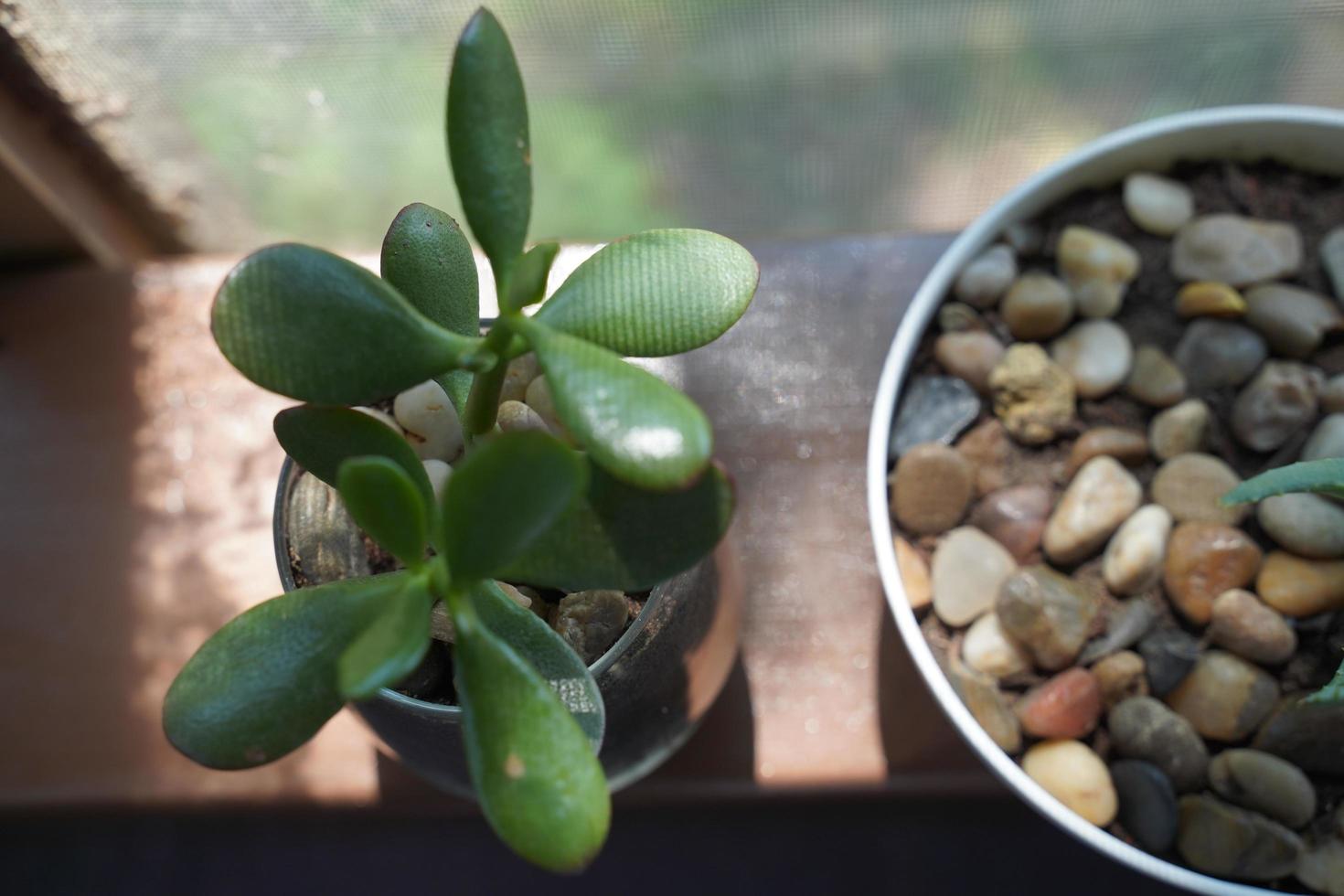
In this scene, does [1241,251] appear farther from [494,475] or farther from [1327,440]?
[494,475]

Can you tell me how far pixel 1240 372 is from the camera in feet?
1.87

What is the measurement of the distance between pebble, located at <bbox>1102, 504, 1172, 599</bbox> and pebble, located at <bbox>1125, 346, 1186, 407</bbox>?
6cm

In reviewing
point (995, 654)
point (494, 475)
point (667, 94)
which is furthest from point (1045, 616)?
point (667, 94)

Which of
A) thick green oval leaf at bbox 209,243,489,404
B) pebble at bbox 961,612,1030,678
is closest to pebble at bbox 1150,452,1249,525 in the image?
pebble at bbox 961,612,1030,678

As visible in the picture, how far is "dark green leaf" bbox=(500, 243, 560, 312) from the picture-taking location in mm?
331

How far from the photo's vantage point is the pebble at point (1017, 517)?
56 centimetres

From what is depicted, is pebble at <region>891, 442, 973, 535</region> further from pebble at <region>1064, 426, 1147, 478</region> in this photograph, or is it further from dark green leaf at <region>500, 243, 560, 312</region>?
dark green leaf at <region>500, 243, 560, 312</region>

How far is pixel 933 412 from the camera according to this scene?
22.6 inches

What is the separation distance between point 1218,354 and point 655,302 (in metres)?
0.38

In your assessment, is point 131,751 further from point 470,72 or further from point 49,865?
point 470,72

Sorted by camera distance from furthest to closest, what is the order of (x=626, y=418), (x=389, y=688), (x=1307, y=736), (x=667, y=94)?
1. (x=667, y=94)
2. (x=1307, y=736)
3. (x=389, y=688)
4. (x=626, y=418)

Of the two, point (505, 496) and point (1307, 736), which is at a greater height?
point (505, 496)

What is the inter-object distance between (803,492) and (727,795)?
0.18 meters

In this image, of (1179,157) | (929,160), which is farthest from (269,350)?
(929,160)
